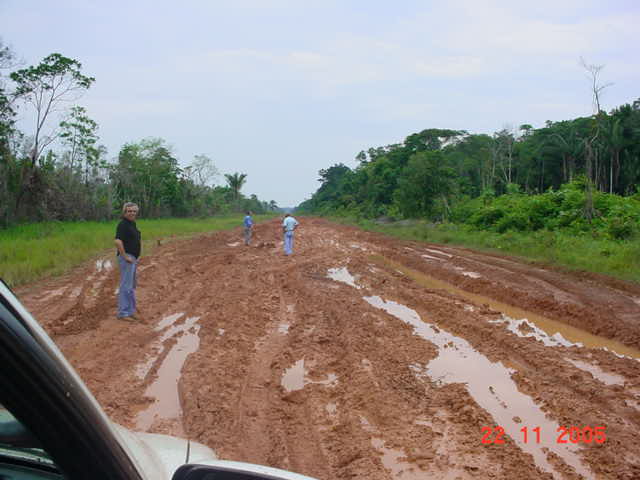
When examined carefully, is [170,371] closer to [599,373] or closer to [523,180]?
[599,373]

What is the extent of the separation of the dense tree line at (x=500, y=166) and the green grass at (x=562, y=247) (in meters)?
3.24

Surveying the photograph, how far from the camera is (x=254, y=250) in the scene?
18109 mm

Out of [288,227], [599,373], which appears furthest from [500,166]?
[599,373]

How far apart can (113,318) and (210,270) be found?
17.6ft

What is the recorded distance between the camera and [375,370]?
17.5ft

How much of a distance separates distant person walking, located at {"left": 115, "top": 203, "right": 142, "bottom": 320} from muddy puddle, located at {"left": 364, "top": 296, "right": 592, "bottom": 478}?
14.8ft

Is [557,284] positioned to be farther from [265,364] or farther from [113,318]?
[113,318]

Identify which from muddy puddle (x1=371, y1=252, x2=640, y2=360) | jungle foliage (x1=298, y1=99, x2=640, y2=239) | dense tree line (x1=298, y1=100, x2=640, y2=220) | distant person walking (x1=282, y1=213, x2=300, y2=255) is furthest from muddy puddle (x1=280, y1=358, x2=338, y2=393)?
dense tree line (x1=298, y1=100, x2=640, y2=220)

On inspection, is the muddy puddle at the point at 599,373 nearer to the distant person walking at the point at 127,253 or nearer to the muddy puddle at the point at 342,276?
the muddy puddle at the point at 342,276
